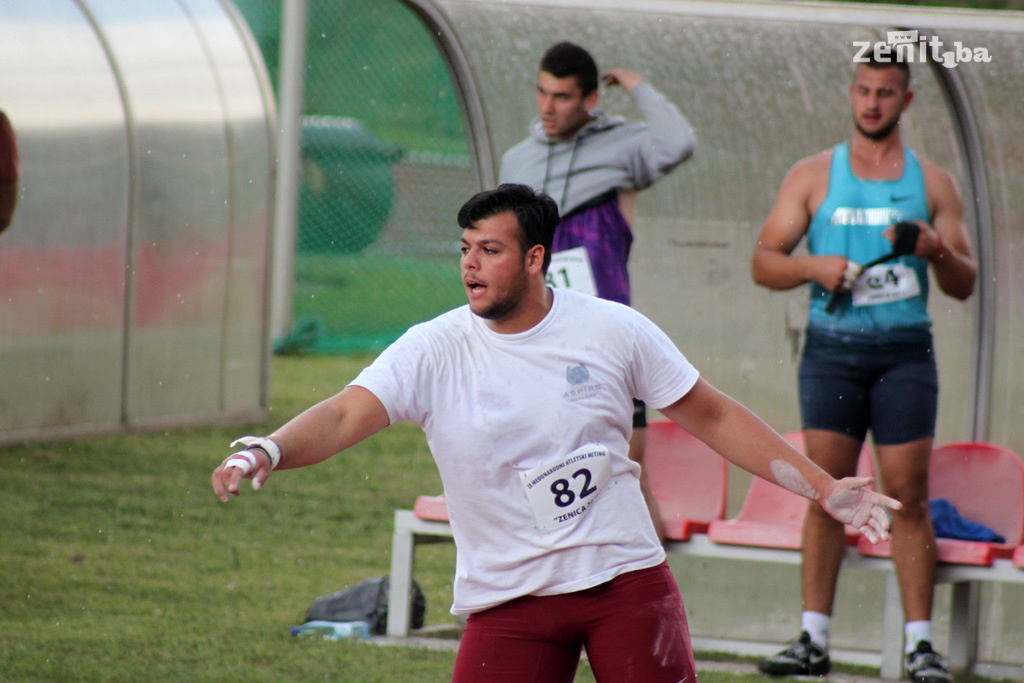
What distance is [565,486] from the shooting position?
4246 millimetres

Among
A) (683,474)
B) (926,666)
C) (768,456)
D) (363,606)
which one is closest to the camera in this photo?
(768,456)

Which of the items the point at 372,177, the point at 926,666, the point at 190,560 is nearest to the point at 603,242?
the point at 926,666

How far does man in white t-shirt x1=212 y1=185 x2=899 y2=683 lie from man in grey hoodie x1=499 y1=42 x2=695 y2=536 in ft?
7.65

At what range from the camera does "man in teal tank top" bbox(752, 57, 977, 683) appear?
646cm

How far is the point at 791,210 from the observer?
679 cm

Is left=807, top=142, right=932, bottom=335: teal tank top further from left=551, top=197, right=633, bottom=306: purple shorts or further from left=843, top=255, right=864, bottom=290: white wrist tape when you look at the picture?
left=551, top=197, right=633, bottom=306: purple shorts

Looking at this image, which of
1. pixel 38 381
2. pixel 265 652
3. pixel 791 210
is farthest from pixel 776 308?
pixel 38 381

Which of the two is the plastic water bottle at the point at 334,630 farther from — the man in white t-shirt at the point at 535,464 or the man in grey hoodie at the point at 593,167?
the man in white t-shirt at the point at 535,464

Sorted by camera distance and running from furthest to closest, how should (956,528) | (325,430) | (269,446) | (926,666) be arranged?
(956,528) → (926,666) → (325,430) → (269,446)

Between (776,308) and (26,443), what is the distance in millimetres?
7150

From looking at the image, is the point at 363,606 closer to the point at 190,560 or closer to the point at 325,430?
the point at 190,560

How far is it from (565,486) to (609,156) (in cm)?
286

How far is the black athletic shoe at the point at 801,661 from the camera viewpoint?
21.7 ft

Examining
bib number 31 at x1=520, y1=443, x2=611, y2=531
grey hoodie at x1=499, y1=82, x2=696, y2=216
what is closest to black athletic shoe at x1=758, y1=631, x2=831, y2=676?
grey hoodie at x1=499, y1=82, x2=696, y2=216
